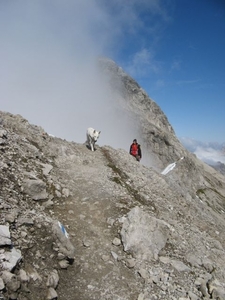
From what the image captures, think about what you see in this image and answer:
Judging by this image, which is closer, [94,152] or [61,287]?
[61,287]

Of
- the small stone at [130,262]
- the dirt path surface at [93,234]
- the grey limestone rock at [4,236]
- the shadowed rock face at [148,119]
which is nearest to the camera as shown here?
the grey limestone rock at [4,236]

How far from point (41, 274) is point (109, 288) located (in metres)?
2.50

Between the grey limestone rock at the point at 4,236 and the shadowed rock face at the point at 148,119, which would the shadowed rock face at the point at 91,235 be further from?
the shadowed rock face at the point at 148,119

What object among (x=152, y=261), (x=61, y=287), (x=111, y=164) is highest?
(x=111, y=164)

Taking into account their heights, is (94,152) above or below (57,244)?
above

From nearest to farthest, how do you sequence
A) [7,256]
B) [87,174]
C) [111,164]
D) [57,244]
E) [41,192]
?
[7,256] < [57,244] < [41,192] < [87,174] < [111,164]

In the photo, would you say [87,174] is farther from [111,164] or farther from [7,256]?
[7,256]

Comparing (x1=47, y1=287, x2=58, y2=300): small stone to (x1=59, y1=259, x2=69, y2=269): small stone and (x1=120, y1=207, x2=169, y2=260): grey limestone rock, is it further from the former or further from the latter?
(x1=120, y1=207, x2=169, y2=260): grey limestone rock

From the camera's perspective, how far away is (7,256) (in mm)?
8070

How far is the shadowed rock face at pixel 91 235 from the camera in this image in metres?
8.90

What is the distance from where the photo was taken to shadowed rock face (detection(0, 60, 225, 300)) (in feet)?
29.2

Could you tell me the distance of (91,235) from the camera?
11828 mm

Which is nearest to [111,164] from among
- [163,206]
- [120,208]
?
[163,206]

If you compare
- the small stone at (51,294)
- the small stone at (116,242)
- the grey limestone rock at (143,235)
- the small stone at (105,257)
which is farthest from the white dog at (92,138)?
the small stone at (51,294)
